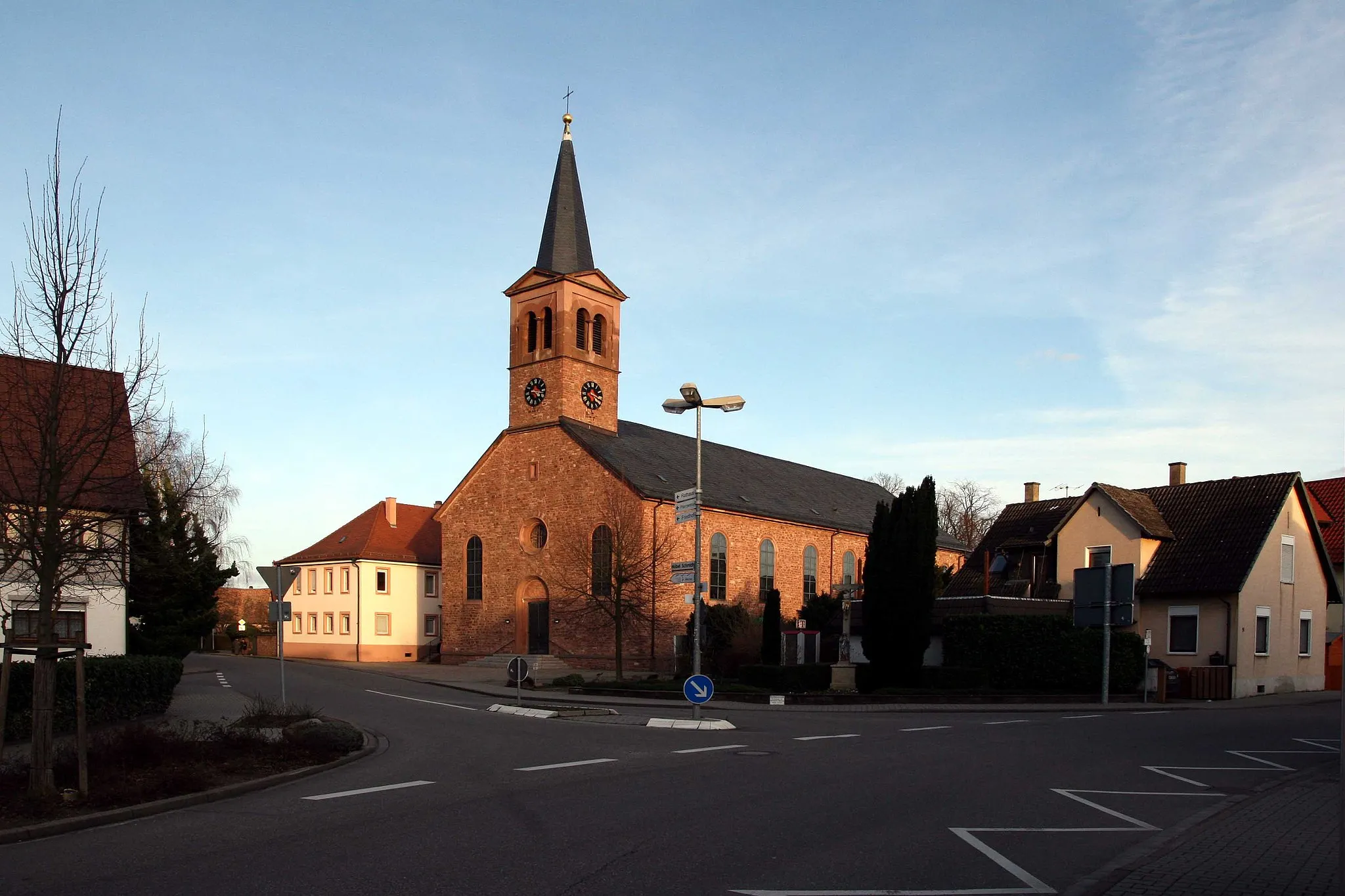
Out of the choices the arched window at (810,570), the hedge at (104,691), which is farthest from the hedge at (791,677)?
the arched window at (810,570)

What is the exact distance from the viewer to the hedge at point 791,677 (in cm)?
3152

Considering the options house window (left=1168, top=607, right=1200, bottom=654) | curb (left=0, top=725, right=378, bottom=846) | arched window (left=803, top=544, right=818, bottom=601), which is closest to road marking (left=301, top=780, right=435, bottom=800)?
curb (left=0, top=725, right=378, bottom=846)

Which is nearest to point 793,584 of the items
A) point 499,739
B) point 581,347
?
point 581,347

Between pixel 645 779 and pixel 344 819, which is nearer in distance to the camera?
pixel 344 819

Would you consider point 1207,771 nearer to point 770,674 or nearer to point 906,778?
point 906,778

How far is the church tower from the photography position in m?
46.0

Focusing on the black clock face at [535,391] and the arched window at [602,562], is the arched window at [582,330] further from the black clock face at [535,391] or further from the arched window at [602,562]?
the arched window at [602,562]

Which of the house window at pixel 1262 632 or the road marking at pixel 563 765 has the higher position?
the road marking at pixel 563 765

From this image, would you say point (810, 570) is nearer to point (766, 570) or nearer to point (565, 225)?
point (766, 570)

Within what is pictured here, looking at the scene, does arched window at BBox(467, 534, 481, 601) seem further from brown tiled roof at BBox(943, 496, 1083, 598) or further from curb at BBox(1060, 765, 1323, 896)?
curb at BBox(1060, 765, 1323, 896)

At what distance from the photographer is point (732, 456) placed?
55312 millimetres

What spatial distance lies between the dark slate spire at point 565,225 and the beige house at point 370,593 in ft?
60.9

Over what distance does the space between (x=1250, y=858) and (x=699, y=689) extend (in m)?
11.9

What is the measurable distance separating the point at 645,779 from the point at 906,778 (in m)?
2.94
